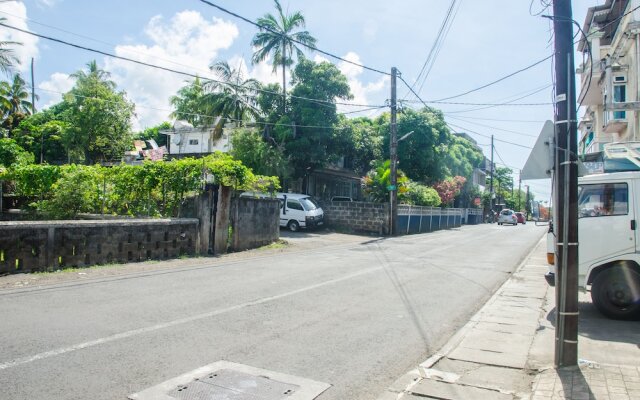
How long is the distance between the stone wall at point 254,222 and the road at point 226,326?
4389 mm

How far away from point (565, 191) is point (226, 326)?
4.40 meters

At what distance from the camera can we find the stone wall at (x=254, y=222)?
52.6ft

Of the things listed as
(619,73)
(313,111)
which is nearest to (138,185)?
(313,111)

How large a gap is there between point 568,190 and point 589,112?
33.0 m

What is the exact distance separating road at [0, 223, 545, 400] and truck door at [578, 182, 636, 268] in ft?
7.29

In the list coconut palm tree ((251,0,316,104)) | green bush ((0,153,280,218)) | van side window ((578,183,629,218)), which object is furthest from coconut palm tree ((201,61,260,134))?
van side window ((578,183,629,218))

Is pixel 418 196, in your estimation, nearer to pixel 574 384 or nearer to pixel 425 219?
pixel 425 219

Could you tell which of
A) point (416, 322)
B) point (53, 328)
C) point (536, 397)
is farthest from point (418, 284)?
point (53, 328)

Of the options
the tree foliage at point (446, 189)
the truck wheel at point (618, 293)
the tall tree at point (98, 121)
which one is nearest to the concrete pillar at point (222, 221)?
the truck wheel at point (618, 293)

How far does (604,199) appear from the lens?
25.2 ft

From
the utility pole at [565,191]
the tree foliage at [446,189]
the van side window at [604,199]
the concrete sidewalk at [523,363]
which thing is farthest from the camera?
the tree foliage at [446,189]

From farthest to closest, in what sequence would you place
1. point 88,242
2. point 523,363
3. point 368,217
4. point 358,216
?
point 358,216 < point 368,217 < point 88,242 < point 523,363

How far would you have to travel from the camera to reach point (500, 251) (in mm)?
18547

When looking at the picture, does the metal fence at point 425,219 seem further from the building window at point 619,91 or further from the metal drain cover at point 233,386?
the metal drain cover at point 233,386
